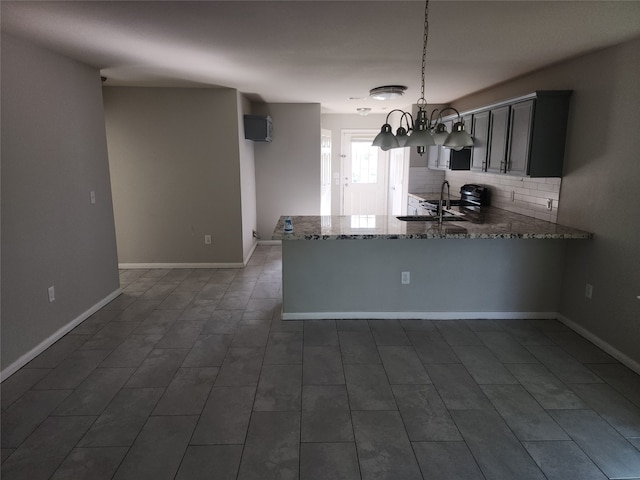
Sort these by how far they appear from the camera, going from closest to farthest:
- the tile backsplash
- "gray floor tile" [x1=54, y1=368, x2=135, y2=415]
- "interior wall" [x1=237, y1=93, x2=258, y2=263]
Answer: "gray floor tile" [x1=54, y1=368, x2=135, y2=415] < the tile backsplash < "interior wall" [x1=237, y1=93, x2=258, y2=263]

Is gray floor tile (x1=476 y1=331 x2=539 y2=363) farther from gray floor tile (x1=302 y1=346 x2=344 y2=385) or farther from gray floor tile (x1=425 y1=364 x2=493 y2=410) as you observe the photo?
gray floor tile (x1=302 y1=346 x2=344 y2=385)

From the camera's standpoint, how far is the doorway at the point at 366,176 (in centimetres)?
816

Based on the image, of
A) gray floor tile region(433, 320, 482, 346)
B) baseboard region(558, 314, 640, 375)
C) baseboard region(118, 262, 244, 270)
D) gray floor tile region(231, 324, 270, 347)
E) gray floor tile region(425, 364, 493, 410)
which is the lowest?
gray floor tile region(425, 364, 493, 410)

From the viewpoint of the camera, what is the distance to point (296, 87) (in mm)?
4977

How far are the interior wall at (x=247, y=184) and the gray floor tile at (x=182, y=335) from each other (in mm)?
1976

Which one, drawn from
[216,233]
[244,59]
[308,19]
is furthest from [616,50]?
[216,233]

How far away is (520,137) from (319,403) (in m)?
2.98

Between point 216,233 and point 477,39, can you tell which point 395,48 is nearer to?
point 477,39

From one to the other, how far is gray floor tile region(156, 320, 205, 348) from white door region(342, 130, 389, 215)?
521 centimetres

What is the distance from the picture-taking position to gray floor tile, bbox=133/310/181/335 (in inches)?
140

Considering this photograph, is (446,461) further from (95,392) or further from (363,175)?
(363,175)

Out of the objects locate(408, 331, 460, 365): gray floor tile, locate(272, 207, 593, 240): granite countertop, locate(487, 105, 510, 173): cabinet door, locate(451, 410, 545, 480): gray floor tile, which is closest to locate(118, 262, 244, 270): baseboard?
locate(272, 207, 593, 240): granite countertop

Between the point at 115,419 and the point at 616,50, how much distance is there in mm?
4268

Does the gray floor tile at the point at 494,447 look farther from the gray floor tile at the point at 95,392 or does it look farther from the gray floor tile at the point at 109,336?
the gray floor tile at the point at 109,336
